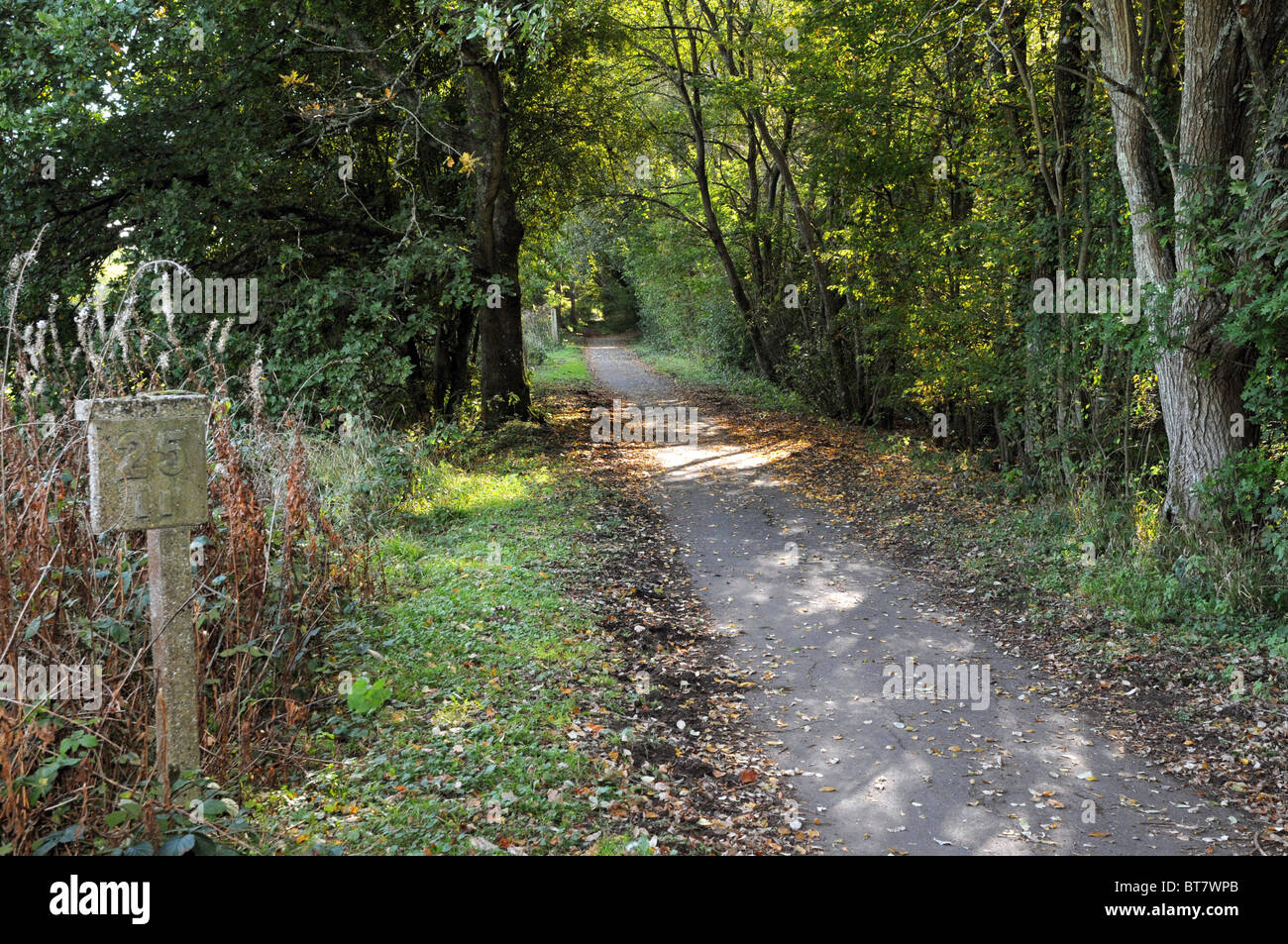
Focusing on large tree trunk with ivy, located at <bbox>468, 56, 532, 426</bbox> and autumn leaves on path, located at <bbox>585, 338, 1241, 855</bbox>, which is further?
large tree trunk with ivy, located at <bbox>468, 56, 532, 426</bbox>

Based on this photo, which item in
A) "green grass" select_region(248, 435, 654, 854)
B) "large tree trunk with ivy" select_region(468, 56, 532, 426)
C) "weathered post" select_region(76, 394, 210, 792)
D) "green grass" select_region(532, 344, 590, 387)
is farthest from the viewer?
"green grass" select_region(532, 344, 590, 387)

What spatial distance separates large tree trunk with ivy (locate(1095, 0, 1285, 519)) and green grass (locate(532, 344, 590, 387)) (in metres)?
20.3

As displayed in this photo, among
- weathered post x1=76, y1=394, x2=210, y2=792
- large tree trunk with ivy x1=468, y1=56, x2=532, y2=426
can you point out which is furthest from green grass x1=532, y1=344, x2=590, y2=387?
weathered post x1=76, y1=394, x2=210, y2=792

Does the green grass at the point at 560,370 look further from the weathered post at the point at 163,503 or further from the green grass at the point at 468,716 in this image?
the weathered post at the point at 163,503

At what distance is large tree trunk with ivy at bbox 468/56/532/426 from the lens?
50.2 ft

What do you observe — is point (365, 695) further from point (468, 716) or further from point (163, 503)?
point (468, 716)

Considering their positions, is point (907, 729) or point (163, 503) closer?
point (163, 503)

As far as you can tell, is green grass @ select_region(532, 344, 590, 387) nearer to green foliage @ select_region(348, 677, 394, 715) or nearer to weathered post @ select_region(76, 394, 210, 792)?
weathered post @ select_region(76, 394, 210, 792)

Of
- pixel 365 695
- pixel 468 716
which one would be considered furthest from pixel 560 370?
pixel 365 695

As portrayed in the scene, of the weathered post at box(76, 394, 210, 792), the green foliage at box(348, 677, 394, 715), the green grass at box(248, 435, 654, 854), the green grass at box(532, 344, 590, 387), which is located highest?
the green grass at box(532, 344, 590, 387)

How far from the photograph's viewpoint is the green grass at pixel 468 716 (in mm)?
4453

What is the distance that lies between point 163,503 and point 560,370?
29.1m

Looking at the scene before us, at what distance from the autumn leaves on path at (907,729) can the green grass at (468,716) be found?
1.31 metres

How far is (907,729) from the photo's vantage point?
6.14 m
